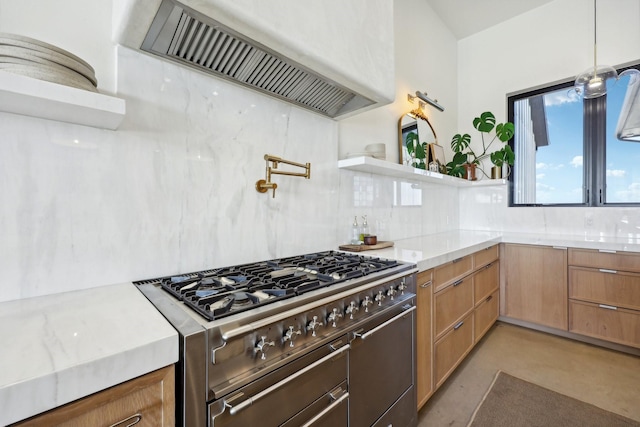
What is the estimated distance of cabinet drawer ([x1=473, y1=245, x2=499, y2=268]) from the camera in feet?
7.54

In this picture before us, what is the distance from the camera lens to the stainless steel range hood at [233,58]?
997 mm

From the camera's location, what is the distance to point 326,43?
1.28 metres

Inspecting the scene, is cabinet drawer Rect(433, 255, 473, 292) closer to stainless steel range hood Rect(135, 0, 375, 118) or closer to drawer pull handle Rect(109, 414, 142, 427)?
stainless steel range hood Rect(135, 0, 375, 118)

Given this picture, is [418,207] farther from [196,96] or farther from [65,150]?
[65,150]

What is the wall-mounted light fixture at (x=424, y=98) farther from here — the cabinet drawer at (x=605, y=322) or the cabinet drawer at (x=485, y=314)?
the cabinet drawer at (x=605, y=322)

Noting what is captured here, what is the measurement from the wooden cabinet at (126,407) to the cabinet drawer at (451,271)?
146 cm

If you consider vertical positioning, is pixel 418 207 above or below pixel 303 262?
above

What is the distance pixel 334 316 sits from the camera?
1.00m

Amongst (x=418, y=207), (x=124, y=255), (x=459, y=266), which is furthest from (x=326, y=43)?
(x=418, y=207)

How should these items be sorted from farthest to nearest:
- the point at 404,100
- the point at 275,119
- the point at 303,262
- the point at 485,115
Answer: the point at 485,115, the point at 404,100, the point at 275,119, the point at 303,262

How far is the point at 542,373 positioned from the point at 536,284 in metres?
0.90

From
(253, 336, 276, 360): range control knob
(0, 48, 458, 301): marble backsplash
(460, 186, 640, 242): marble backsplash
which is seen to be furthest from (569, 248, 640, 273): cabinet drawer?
(253, 336, 276, 360): range control knob

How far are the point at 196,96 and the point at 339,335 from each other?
3.89ft

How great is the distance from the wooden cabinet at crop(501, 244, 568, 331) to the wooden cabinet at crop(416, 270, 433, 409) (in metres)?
1.73
